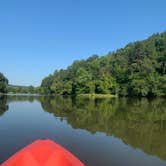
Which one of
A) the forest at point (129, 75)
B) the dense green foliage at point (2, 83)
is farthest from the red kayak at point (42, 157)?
the dense green foliage at point (2, 83)

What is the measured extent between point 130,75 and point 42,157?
3098 inches

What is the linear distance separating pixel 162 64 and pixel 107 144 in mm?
73094

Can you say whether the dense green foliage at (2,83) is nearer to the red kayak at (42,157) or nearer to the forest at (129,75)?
the forest at (129,75)

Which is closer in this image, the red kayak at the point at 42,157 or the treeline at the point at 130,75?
the red kayak at the point at 42,157

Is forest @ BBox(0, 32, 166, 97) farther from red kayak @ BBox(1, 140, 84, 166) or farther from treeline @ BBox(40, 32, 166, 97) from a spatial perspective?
red kayak @ BBox(1, 140, 84, 166)

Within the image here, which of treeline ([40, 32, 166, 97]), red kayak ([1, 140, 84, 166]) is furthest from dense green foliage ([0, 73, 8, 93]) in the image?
red kayak ([1, 140, 84, 166])

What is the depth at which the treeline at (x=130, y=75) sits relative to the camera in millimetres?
75287

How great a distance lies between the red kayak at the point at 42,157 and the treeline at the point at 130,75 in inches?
2706

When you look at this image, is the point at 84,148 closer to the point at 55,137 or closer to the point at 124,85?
the point at 55,137

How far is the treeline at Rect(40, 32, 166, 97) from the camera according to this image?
247 ft

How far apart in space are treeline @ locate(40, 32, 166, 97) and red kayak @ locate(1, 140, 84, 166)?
68.7m

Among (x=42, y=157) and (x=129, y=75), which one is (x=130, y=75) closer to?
(x=129, y=75)

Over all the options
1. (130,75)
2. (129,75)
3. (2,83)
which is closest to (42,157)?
(130,75)

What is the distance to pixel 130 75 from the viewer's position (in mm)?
83062
